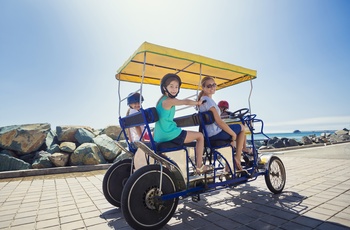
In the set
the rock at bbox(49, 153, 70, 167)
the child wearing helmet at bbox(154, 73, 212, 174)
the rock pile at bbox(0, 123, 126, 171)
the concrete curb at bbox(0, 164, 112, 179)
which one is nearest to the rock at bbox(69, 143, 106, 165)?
the rock pile at bbox(0, 123, 126, 171)

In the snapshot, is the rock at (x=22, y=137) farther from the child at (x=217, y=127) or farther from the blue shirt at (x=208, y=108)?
the blue shirt at (x=208, y=108)

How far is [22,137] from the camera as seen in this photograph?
8.23 m

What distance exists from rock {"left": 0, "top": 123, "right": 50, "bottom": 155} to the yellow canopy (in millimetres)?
6578

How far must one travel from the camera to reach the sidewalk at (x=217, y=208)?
269 cm

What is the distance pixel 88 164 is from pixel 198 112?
20.8 feet

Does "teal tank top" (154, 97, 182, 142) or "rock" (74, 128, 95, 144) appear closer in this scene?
"teal tank top" (154, 97, 182, 142)

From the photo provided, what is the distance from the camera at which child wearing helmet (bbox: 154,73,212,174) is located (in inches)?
113

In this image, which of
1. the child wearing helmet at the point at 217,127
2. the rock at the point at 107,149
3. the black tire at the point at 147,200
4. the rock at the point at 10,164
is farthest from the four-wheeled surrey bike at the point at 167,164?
the rock at the point at 10,164

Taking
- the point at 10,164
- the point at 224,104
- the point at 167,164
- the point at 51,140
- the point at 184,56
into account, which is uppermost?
the point at 184,56

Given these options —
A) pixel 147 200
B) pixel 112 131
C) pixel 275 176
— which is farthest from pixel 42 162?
pixel 275 176

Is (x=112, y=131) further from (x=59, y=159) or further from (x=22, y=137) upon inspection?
(x=22, y=137)

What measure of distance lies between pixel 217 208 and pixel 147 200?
4.74 feet

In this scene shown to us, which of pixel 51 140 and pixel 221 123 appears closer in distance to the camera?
pixel 221 123

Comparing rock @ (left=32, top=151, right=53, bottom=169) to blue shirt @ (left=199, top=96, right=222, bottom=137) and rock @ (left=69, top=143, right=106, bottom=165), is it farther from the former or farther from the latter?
blue shirt @ (left=199, top=96, right=222, bottom=137)
